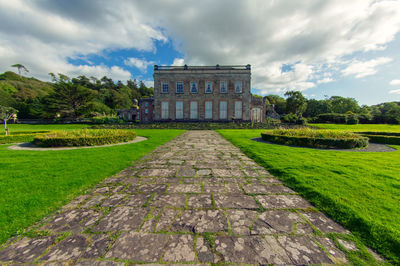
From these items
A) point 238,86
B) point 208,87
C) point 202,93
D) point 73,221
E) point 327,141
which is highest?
point 238,86

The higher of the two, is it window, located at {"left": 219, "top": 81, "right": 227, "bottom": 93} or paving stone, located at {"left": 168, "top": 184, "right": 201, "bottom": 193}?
window, located at {"left": 219, "top": 81, "right": 227, "bottom": 93}

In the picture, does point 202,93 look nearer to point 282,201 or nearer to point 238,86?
point 238,86

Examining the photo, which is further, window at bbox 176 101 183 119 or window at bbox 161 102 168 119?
window at bbox 161 102 168 119

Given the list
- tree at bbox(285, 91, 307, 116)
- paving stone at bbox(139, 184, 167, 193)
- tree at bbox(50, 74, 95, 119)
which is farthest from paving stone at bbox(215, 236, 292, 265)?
tree at bbox(285, 91, 307, 116)

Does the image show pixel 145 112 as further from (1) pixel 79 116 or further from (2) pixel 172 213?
(2) pixel 172 213

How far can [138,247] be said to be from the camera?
1648 mm

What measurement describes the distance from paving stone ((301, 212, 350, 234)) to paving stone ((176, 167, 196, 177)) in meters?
2.45

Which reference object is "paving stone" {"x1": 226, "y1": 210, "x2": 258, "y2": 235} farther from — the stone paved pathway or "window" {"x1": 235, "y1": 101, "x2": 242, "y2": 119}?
"window" {"x1": 235, "y1": 101, "x2": 242, "y2": 119}

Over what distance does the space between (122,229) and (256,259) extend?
1.68 m

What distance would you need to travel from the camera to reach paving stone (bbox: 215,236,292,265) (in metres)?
1.50

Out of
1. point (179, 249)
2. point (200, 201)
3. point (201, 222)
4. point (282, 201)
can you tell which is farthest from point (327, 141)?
point (179, 249)

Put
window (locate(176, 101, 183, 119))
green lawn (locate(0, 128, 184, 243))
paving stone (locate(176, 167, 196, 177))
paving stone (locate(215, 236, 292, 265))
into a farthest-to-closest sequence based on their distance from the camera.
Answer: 1. window (locate(176, 101, 183, 119))
2. paving stone (locate(176, 167, 196, 177))
3. green lawn (locate(0, 128, 184, 243))
4. paving stone (locate(215, 236, 292, 265))

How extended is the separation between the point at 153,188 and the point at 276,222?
2.32 m

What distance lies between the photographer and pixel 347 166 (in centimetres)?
425
